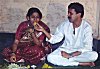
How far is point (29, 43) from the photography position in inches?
258

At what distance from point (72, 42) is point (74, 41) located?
4 centimetres

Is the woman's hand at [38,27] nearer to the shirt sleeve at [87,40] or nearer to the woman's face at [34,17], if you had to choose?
the woman's face at [34,17]

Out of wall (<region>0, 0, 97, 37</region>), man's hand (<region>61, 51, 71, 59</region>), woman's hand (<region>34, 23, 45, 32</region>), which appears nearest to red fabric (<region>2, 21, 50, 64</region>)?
woman's hand (<region>34, 23, 45, 32</region>)

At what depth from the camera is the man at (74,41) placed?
20.5 feet

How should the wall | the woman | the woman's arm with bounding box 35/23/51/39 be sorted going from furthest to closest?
the wall, the woman, the woman's arm with bounding box 35/23/51/39

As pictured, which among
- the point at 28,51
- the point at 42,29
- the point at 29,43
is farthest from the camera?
the point at 29,43

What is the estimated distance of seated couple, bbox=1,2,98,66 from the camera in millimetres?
6258

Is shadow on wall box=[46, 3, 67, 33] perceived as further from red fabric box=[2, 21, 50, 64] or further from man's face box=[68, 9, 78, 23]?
man's face box=[68, 9, 78, 23]

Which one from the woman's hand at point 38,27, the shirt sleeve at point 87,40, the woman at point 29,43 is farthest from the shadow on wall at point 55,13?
the shirt sleeve at point 87,40

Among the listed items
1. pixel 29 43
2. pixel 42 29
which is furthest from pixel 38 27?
pixel 29 43

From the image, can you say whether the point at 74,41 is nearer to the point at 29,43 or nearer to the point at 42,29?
the point at 42,29

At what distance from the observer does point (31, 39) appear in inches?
257

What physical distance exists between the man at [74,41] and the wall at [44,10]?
109cm

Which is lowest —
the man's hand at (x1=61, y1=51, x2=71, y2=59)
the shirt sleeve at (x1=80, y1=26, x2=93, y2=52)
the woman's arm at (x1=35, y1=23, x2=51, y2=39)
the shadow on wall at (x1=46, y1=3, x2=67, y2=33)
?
the man's hand at (x1=61, y1=51, x2=71, y2=59)
